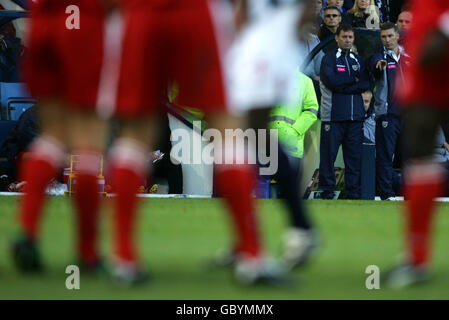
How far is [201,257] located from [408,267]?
4.51 ft

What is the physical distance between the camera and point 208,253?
254 inches

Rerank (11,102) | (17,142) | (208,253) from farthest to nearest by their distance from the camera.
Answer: (11,102), (17,142), (208,253)

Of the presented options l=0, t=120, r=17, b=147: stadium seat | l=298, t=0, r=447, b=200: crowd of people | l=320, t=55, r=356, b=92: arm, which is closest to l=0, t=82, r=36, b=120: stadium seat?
l=0, t=120, r=17, b=147: stadium seat

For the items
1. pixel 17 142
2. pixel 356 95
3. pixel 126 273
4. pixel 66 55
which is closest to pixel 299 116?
pixel 356 95

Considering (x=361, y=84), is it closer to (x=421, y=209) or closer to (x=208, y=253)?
(x=208, y=253)

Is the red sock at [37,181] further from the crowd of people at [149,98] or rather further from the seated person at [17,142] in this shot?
the seated person at [17,142]

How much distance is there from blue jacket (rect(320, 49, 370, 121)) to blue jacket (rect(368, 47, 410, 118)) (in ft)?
0.88

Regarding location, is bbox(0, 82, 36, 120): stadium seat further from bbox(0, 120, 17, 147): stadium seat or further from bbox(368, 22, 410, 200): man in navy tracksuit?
bbox(368, 22, 410, 200): man in navy tracksuit

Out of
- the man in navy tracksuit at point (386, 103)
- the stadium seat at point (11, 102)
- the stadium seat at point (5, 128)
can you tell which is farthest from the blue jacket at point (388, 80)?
the stadium seat at point (5, 128)

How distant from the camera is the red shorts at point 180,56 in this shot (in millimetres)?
5074

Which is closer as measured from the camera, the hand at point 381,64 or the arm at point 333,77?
the arm at point 333,77

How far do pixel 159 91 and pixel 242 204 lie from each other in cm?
70

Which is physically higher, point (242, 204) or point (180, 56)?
point (180, 56)
